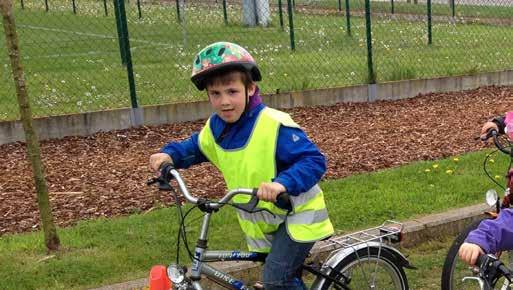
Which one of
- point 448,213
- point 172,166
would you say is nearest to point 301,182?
point 172,166

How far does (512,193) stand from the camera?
3611 mm

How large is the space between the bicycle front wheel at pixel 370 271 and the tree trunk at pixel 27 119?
6.76 ft

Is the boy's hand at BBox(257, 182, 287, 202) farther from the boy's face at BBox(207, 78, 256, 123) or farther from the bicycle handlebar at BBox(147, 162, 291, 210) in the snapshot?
the boy's face at BBox(207, 78, 256, 123)

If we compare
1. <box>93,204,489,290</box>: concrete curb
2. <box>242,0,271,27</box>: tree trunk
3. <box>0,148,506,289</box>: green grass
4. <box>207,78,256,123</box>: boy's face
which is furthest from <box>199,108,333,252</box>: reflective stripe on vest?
<box>242,0,271,27</box>: tree trunk

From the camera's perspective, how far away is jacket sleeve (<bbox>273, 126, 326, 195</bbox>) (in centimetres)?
297

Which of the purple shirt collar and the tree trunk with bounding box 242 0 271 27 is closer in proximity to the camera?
the purple shirt collar

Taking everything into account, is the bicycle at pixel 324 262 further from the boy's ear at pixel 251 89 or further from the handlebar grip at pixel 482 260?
the handlebar grip at pixel 482 260

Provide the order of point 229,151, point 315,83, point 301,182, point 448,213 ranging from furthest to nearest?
point 315,83 → point 448,213 → point 229,151 → point 301,182

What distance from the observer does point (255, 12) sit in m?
17.0

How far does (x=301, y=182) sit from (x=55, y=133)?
5.71 meters

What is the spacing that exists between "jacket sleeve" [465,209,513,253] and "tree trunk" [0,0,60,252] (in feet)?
9.43

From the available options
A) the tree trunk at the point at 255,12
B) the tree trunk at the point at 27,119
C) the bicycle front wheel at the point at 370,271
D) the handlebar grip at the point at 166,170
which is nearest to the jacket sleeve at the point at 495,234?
the bicycle front wheel at the point at 370,271

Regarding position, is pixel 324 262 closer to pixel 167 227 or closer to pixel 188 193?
pixel 188 193

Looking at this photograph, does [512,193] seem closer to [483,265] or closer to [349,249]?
[349,249]
